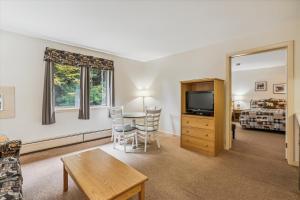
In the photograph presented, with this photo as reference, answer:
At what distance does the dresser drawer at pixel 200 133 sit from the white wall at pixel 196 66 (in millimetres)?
995

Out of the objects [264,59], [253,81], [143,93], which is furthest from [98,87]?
[253,81]

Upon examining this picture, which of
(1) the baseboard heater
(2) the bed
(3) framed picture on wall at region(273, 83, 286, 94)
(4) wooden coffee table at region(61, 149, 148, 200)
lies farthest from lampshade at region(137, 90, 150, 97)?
(3) framed picture on wall at region(273, 83, 286, 94)

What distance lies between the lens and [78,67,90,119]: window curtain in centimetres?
384

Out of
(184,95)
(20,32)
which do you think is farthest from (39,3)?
(184,95)

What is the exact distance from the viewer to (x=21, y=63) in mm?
3064

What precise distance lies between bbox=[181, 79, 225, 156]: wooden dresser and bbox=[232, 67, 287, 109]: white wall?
510 centimetres

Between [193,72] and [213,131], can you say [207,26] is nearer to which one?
[193,72]

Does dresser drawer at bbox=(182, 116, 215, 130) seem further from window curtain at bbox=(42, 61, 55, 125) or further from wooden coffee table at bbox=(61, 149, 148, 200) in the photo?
window curtain at bbox=(42, 61, 55, 125)

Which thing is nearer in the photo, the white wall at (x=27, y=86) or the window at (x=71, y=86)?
the white wall at (x=27, y=86)

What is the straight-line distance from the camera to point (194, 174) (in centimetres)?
234

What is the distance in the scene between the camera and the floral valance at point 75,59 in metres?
3.34

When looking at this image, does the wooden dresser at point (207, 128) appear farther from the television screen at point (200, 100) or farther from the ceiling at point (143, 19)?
the ceiling at point (143, 19)

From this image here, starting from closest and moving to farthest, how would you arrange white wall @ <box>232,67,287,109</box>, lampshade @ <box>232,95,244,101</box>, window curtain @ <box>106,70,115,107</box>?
window curtain @ <box>106,70,115,107</box> < white wall @ <box>232,67,287,109</box> < lampshade @ <box>232,95,244,101</box>

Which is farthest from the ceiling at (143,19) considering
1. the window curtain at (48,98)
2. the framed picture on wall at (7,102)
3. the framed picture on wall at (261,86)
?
the framed picture on wall at (261,86)
